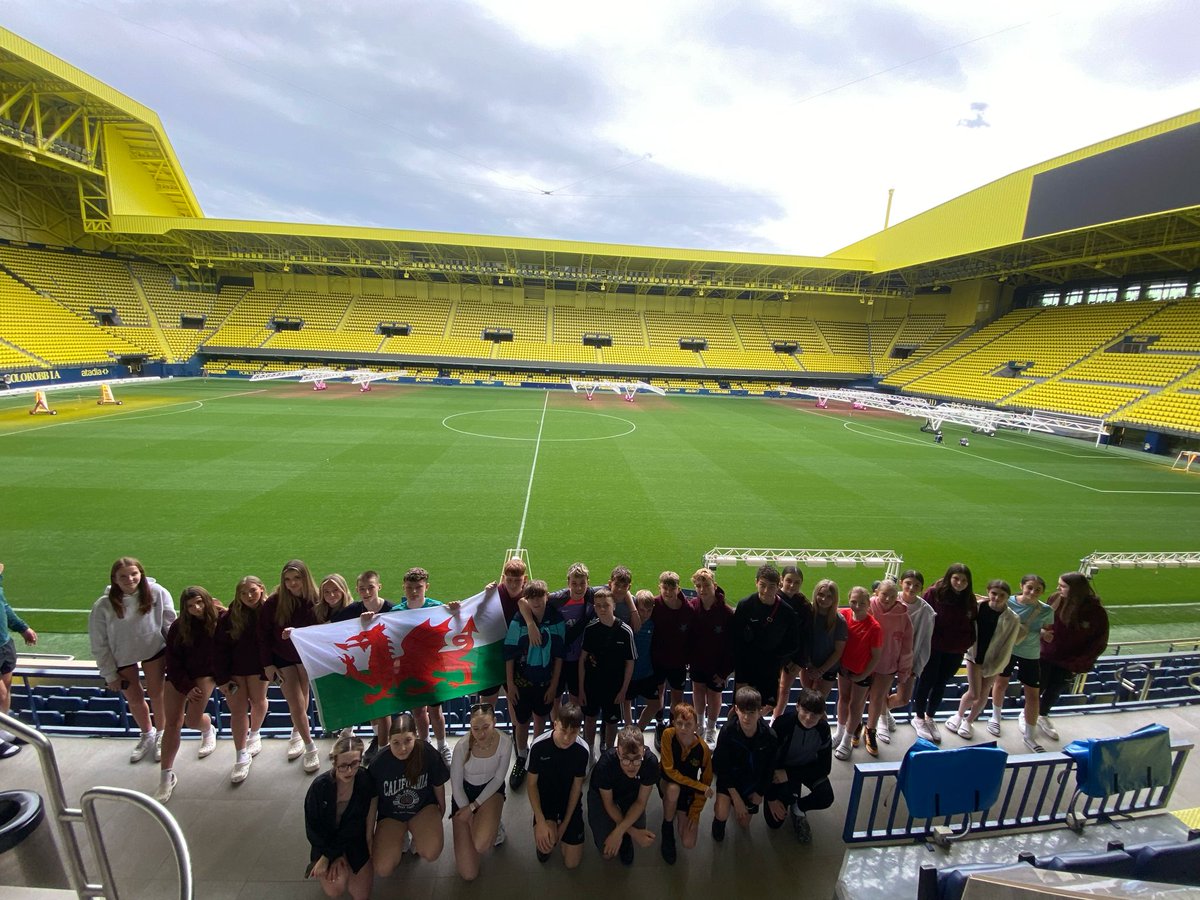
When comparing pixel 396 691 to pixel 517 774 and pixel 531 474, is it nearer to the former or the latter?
Result: pixel 517 774

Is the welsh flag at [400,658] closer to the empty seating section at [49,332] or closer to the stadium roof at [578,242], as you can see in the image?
the stadium roof at [578,242]

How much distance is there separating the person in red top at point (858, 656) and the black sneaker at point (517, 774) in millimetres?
2766

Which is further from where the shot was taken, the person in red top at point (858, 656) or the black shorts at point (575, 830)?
the person in red top at point (858, 656)

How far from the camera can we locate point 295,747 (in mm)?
4328

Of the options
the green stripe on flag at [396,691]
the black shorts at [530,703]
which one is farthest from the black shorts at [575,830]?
the green stripe on flag at [396,691]

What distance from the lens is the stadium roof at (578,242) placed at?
23.7 meters

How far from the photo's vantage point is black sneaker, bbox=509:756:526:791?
403cm

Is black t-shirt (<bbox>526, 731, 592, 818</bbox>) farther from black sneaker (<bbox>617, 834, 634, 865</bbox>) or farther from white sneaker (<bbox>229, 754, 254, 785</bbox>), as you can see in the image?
white sneaker (<bbox>229, 754, 254, 785</bbox>)

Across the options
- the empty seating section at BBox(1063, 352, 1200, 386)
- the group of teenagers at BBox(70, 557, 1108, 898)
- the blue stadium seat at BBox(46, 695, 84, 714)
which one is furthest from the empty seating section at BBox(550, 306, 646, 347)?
the group of teenagers at BBox(70, 557, 1108, 898)

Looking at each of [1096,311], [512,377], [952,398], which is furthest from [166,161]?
[1096,311]

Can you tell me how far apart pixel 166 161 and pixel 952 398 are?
59.1 meters

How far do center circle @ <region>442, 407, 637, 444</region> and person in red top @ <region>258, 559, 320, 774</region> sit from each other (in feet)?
52.6

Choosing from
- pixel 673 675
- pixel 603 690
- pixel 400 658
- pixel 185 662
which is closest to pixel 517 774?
pixel 603 690

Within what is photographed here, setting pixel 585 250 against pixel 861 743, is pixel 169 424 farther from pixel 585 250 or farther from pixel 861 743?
pixel 585 250
